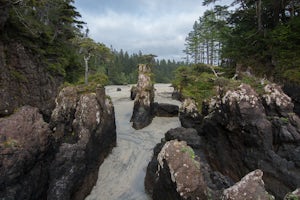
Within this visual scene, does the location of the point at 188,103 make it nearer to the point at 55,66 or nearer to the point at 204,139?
the point at 204,139

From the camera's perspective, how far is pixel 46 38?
1579 cm

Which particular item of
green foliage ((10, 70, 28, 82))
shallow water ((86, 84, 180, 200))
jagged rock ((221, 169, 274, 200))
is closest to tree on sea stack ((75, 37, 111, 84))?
green foliage ((10, 70, 28, 82))

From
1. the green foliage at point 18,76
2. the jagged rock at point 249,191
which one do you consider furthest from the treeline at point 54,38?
the jagged rock at point 249,191

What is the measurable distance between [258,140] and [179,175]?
4.95 metres

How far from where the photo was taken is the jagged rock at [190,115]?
52.9 ft

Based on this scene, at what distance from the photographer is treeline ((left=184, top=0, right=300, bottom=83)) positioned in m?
13.6

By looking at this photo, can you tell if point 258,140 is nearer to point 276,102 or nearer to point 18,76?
point 276,102

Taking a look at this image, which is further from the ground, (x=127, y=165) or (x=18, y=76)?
(x=18, y=76)

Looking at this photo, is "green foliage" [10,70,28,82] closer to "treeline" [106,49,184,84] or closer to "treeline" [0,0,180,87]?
"treeline" [0,0,180,87]

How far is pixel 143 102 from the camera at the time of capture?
19.2m

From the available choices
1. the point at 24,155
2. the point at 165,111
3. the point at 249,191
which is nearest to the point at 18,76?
the point at 24,155

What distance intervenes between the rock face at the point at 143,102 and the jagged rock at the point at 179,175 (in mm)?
11602

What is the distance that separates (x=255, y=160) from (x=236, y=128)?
60.2 inches

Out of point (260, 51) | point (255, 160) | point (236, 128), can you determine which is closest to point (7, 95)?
point (236, 128)
